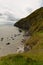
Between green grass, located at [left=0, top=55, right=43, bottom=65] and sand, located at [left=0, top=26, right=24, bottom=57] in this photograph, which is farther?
sand, located at [left=0, top=26, right=24, bottom=57]

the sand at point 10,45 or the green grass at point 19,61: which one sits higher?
the green grass at point 19,61

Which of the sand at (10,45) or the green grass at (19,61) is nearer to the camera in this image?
the green grass at (19,61)

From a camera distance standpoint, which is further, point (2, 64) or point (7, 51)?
point (7, 51)

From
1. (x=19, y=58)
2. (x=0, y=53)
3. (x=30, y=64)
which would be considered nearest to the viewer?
(x=30, y=64)

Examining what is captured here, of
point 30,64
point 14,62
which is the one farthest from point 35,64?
point 14,62

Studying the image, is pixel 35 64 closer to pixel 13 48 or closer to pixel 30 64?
pixel 30 64

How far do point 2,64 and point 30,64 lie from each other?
3112mm

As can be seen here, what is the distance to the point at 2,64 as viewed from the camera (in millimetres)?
25828

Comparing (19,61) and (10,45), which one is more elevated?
(19,61)

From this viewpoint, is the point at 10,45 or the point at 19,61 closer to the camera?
the point at 19,61

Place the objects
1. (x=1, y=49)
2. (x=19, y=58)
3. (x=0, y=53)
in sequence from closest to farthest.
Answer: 1. (x=19, y=58)
2. (x=0, y=53)
3. (x=1, y=49)

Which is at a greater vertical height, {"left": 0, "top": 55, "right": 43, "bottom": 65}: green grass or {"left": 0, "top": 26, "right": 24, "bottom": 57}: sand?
{"left": 0, "top": 55, "right": 43, "bottom": 65}: green grass

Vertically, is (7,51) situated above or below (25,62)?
below

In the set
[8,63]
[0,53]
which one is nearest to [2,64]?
[8,63]
